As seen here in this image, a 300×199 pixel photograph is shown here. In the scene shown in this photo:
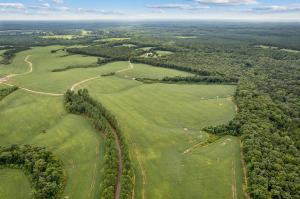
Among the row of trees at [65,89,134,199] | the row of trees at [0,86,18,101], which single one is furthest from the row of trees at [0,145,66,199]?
the row of trees at [0,86,18,101]

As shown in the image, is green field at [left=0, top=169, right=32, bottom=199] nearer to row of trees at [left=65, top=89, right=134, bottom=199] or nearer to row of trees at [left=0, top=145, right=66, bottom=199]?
row of trees at [left=0, top=145, right=66, bottom=199]

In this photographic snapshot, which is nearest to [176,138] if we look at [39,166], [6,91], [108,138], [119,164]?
[108,138]

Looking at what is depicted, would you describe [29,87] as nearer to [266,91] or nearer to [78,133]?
[78,133]

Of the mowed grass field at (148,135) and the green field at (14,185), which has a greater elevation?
the mowed grass field at (148,135)

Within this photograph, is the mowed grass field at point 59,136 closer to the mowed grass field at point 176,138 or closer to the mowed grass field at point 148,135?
the mowed grass field at point 148,135

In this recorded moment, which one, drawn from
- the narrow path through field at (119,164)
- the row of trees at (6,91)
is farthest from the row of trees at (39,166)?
the row of trees at (6,91)

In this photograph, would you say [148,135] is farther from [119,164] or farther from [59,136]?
[59,136]

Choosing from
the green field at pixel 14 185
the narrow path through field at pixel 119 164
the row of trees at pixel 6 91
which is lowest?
the green field at pixel 14 185
